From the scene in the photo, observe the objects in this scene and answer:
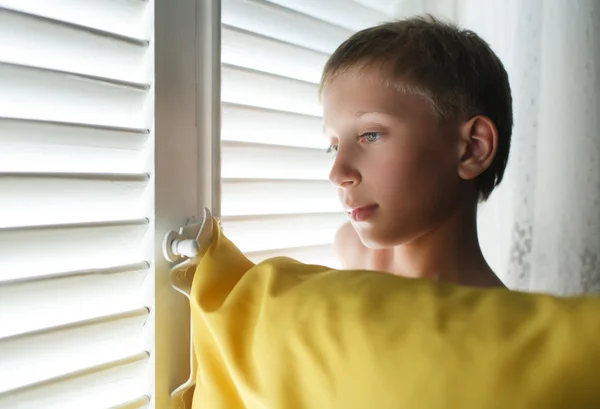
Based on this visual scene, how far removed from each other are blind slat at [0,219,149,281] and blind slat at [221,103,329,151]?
8.2 inches

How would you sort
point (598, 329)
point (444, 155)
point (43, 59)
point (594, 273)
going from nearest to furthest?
point (598, 329)
point (43, 59)
point (444, 155)
point (594, 273)

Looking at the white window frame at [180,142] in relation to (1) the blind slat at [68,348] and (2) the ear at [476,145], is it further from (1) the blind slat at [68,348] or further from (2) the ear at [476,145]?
(2) the ear at [476,145]

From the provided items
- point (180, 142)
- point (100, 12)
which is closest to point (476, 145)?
point (180, 142)

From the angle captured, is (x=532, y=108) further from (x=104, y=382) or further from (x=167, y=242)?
(x=104, y=382)

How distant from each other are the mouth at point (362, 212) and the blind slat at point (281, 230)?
0.57 ft

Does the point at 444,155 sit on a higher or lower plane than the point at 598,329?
higher

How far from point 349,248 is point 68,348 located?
46cm

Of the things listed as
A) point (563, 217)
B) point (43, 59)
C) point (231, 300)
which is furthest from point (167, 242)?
point (563, 217)

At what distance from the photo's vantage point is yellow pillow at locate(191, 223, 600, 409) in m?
0.41

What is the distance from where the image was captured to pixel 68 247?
1.88 feet

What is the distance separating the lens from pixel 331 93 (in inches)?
27.5

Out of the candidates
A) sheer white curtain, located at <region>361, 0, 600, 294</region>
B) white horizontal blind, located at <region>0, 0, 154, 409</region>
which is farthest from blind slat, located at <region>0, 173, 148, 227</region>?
sheer white curtain, located at <region>361, 0, 600, 294</region>

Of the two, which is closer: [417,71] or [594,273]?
[417,71]

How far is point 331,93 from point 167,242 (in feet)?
0.94
